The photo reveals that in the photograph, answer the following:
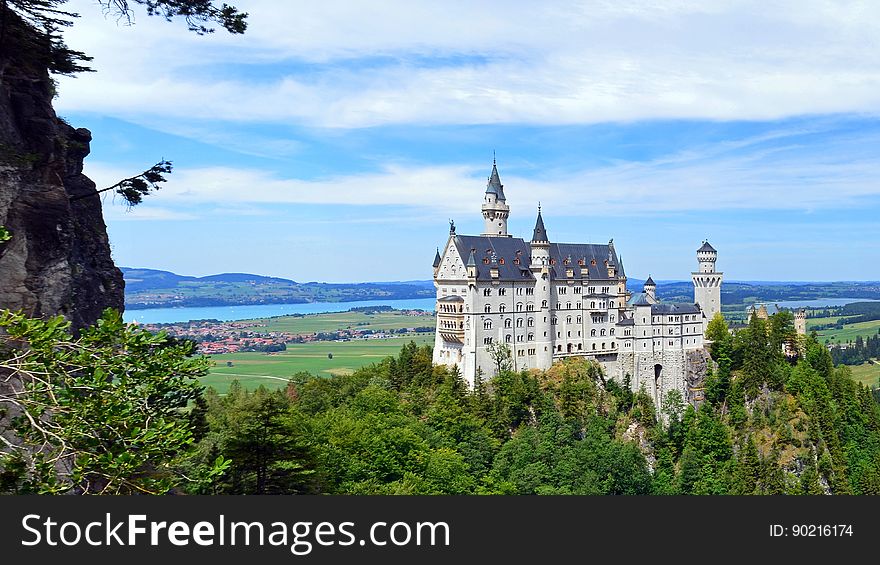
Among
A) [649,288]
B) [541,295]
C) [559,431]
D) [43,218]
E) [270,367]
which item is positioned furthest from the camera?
[270,367]

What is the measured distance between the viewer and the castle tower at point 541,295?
286 feet

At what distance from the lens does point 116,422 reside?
603 inches

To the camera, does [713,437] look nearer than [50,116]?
No

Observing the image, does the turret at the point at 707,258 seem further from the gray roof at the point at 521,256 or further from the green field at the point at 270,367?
the green field at the point at 270,367

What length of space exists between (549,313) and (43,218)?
67287 mm

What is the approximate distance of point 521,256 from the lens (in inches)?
3487

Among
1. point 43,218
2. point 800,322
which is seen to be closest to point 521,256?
point 800,322

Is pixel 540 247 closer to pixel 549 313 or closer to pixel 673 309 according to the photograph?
pixel 549 313

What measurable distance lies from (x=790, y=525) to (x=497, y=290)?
220ft

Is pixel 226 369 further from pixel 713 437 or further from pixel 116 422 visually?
pixel 116 422

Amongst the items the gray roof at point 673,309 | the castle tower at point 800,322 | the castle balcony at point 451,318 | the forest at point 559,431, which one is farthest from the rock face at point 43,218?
→ the castle tower at point 800,322

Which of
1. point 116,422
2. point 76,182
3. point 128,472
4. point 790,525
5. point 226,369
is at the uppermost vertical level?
point 76,182

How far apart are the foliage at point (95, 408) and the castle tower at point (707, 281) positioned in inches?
3706

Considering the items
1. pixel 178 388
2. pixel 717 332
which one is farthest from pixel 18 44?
pixel 717 332
